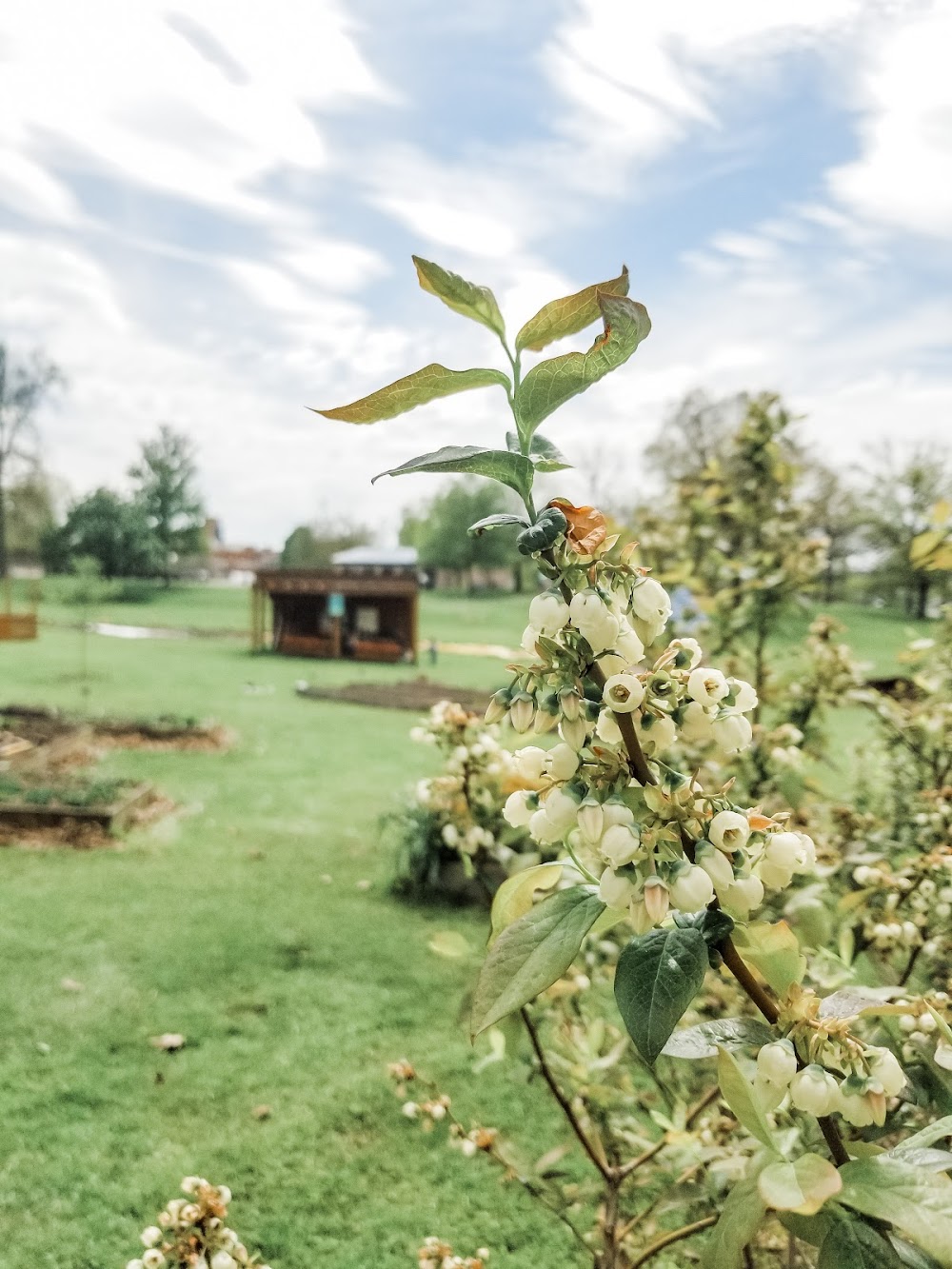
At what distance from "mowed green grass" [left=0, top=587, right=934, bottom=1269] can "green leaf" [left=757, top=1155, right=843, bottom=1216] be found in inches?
56.2

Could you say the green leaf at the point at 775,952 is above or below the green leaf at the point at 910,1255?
above

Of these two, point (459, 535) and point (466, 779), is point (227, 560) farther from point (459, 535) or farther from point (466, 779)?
point (466, 779)

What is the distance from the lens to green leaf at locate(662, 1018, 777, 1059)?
61 cm

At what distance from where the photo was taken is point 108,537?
22.6 meters

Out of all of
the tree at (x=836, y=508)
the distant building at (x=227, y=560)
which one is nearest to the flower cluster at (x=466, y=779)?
the tree at (x=836, y=508)

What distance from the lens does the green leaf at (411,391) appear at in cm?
54

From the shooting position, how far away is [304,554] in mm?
27375

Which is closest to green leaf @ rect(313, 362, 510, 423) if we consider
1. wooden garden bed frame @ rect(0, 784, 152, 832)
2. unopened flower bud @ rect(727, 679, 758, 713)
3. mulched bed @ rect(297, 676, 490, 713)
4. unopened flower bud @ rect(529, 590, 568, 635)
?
unopened flower bud @ rect(529, 590, 568, 635)

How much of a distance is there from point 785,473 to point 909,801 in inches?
45.7

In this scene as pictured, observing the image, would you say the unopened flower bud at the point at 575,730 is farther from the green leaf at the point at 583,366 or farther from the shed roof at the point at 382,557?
the shed roof at the point at 382,557

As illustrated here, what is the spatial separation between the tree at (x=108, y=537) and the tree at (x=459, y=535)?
29.5ft

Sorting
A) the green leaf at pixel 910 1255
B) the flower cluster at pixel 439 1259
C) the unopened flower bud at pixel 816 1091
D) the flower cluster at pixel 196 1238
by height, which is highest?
the unopened flower bud at pixel 816 1091

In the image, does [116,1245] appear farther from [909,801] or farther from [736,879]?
[909,801]

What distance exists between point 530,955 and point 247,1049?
91.1 inches
